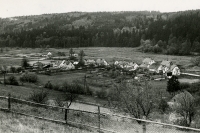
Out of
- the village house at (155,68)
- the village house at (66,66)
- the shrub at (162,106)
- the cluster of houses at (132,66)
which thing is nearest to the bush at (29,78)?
the cluster of houses at (132,66)

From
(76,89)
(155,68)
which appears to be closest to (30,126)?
(76,89)

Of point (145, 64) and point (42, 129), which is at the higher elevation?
point (42, 129)

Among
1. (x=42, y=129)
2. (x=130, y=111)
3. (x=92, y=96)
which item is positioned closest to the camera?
(x=42, y=129)

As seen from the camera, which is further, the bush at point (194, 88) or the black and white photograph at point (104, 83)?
the bush at point (194, 88)

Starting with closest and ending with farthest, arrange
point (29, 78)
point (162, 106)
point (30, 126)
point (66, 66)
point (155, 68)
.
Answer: point (30, 126)
point (162, 106)
point (29, 78)
point (155, 68)
point (66, 66)

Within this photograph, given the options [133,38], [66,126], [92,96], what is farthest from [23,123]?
[133,38]

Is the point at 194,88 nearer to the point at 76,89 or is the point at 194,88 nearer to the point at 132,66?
the point at 76,89

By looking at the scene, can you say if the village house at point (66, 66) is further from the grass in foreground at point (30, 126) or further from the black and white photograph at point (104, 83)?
the grass in foreground at point (30, 126)

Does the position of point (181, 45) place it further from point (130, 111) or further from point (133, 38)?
point (130, 111)

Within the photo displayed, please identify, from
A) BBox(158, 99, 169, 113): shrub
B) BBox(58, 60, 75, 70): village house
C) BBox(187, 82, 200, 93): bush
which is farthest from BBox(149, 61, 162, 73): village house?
BBox(158, 99, 169, 113): shrub
